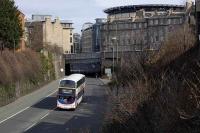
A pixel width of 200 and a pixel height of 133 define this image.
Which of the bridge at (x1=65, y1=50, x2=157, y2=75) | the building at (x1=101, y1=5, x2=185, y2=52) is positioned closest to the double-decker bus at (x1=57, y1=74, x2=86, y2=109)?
the bridge at (x1=65, y1=50, x2=157, y2=75)

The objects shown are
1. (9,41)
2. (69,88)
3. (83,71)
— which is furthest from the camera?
(83,71)

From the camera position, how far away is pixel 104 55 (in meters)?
143

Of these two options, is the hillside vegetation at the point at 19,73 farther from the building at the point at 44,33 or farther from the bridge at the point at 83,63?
the bridge at the point at 83,63

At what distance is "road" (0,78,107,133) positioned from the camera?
174 feet

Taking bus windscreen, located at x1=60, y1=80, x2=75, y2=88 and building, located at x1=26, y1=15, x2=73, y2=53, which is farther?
building, located at x1=26, y1=15, x2=73, y2=53

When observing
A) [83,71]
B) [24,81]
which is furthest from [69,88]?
[83,71]

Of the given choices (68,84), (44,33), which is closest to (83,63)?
(44,33)

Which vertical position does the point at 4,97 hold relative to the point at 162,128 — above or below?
below

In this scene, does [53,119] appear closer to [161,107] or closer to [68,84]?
[68,84]

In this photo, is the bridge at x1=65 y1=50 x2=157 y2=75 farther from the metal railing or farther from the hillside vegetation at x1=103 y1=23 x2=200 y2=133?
the hillside vegetation at x1=103 y1=23 x2=200 y2=133

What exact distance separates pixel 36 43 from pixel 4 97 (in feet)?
207

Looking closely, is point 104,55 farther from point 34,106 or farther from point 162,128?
point 162,128

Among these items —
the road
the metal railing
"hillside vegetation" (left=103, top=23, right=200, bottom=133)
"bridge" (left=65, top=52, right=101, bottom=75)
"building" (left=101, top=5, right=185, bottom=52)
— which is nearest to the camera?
"hillside vegetation" (left=103, top=23, right=200, bottom=133)

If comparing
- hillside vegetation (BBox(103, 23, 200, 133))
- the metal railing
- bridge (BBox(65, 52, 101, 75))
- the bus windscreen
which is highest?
hillside vegetation (BBox(103, 23, 200, 133))
